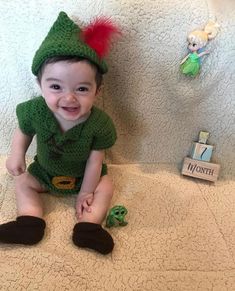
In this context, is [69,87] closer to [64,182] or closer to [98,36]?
[98,36]

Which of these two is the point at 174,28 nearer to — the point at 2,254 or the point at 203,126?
Answer: the point at 203,126

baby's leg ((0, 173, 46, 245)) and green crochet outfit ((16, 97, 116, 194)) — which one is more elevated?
green crochet outfit ((16, 97, 116, 194))

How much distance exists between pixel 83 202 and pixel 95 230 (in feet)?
0.35

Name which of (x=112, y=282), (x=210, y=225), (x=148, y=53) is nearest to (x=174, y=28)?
(x=148, y=53)

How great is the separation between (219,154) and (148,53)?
0.37 m

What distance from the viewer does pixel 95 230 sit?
2.56 ft

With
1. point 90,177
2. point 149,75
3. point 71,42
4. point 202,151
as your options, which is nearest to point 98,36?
point 71,42

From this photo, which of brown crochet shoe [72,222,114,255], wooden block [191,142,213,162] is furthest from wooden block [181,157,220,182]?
brown crochet shoe [72,222,114,255]

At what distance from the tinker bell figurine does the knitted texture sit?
23 cm

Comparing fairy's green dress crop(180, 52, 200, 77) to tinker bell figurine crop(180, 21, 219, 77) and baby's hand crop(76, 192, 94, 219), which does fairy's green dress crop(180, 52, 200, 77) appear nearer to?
tinker bell figurine crop(180, 21, 219, 77)

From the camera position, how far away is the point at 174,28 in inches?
34.4

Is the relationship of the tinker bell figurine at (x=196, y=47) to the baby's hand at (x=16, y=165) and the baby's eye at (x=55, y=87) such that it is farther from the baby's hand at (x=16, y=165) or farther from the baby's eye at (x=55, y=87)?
the baby's hand at (x=16, y=165)

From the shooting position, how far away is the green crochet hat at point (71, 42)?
712mm

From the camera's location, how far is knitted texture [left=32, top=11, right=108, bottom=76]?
0.71 m
